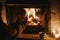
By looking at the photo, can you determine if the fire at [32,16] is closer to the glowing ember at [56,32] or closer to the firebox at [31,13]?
the firebox at [31,13]

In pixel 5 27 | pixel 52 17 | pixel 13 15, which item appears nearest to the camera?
pixel 5 27

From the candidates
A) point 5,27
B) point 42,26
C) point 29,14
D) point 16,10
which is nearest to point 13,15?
point 16,10

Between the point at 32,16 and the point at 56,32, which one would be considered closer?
the point at 56,32

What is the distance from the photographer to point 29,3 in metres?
3.09

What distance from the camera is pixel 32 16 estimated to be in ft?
10.7

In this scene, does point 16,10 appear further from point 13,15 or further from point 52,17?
point 52,17

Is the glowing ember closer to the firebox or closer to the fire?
the firebox

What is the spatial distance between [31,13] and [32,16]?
65 millimetres

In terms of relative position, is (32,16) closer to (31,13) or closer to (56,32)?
(31,13)

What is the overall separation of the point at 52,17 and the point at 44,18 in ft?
0.63

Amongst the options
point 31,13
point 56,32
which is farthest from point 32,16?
point 56,32

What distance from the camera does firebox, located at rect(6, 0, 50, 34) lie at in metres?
3.08

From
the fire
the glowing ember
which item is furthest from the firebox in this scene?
the glowing ember

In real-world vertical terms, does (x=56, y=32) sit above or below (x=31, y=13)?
below
